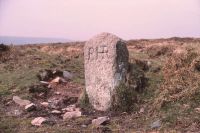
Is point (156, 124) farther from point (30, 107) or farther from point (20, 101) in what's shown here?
point (20, 101)

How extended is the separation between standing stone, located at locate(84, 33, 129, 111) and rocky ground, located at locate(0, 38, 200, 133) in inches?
15.6

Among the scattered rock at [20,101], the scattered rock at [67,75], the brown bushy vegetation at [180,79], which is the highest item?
the brown bushy vegetation at [180,79]

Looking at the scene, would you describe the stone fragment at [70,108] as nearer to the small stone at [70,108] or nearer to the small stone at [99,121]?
Answer: the small stone at [70,108]

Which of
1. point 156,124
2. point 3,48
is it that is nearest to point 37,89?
point 156,124

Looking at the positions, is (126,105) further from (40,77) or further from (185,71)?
(40,77)

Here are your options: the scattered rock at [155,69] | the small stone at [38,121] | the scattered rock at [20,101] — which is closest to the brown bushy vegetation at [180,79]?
the small stone at [38,121]

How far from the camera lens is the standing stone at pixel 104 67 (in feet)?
40.3

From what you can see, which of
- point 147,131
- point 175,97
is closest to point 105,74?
point 175,97

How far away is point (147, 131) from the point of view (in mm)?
9805

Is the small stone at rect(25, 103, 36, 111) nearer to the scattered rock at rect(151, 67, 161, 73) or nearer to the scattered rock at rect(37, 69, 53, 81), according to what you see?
the scattered rock at rect(37, 69, 53, 81)

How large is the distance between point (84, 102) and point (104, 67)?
48.9 inches

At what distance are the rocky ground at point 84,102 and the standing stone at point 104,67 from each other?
40cm

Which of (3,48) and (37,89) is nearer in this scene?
(37,89)

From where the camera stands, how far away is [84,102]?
509 inches
